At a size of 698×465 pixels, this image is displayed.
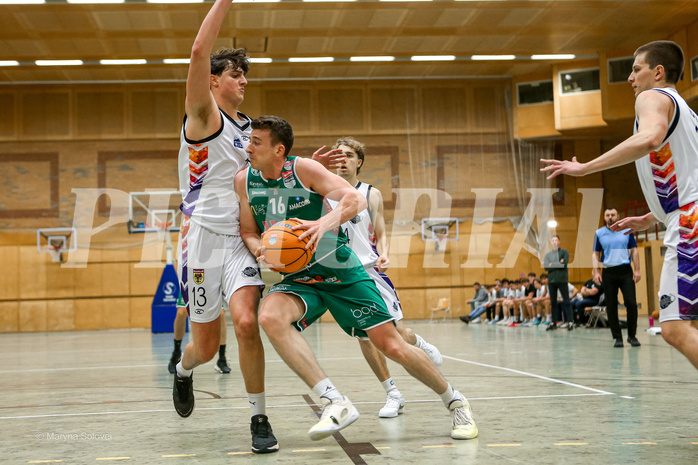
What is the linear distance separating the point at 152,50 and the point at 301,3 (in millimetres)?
5941

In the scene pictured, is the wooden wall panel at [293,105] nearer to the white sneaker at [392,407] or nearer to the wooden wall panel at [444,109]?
the wooden wall panel at [444,109]

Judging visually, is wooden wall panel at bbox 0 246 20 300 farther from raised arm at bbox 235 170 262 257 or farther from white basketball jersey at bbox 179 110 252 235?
raised arm at bbox 235 170 262 257

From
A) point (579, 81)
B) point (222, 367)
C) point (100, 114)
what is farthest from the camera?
point (100, 114)

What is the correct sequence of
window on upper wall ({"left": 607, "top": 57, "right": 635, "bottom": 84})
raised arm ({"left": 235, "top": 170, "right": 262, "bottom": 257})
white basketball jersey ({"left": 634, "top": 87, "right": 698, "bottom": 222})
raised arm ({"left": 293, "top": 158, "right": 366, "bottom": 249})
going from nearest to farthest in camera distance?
1. white basketball jersey ({"left": 634, "top": 87, "right": 698, "bottom": 222})
2. raised arm ({"left": 293, "top": 158, "right": 366, "bottom": 249})
3. raised arm ({"left": 235, "top": 170, "right": 262, "bottom": 257})
4. window on upper wall ({"left": 607, "top": 57, "right": 635, "bottom": 84})

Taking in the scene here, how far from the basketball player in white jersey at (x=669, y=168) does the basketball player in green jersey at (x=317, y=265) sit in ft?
4.00

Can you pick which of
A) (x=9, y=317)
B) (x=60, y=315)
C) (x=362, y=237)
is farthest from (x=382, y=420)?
(x=9, y=317)

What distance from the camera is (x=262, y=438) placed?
3.63 m

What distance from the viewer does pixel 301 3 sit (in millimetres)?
18469

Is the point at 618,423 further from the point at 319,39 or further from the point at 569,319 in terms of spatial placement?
the point at 319,39

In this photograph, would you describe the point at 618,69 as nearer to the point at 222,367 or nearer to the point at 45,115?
the point at 222,367

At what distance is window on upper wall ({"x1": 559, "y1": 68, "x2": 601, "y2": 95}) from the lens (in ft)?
76.6

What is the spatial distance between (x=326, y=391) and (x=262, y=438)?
0.44m

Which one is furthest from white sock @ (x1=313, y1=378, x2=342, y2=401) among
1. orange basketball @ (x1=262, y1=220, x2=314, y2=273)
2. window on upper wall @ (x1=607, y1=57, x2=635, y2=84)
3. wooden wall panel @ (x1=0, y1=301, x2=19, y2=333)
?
wooden wall panel @ (x1=0, y1=301, x2=19, y2=333)

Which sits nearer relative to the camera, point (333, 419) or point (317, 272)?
point (333, 419)
